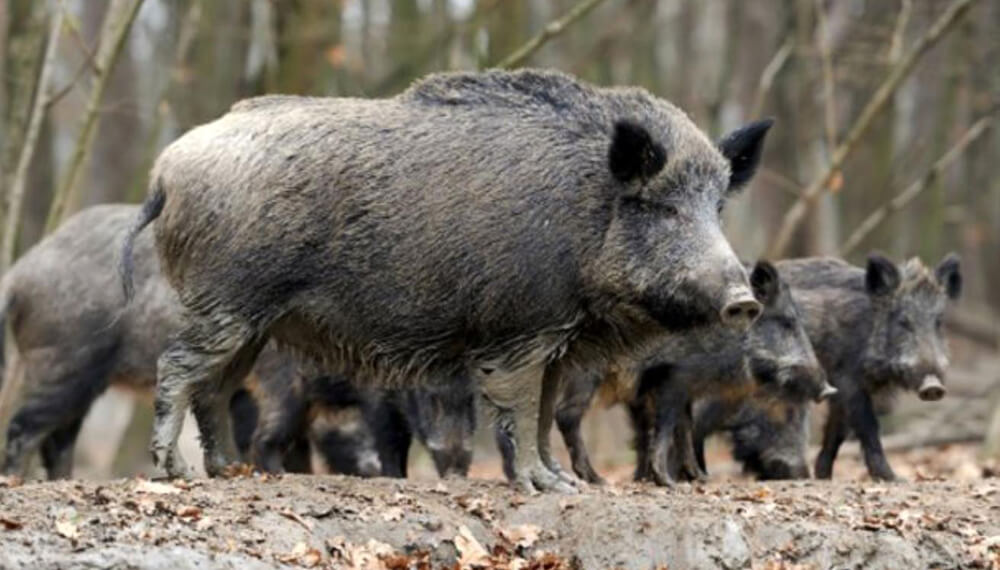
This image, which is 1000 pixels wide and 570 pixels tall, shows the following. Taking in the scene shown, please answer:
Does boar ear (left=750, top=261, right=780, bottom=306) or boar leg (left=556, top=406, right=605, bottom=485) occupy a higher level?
boar ear (left=750, top=261, right=780, bottom=306)

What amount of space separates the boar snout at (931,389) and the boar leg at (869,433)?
14.4 inches

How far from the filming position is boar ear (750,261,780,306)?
11.4 meters

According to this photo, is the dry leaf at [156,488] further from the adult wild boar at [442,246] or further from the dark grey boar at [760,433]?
the dark grey boar at [760,433]

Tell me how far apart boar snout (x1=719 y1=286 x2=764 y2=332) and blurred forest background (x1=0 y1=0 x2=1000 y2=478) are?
472 cm

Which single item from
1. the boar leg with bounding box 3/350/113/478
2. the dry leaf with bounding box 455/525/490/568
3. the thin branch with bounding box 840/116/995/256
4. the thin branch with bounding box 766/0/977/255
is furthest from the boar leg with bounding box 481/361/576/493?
the thin branch with bounding box 840/116/995/256

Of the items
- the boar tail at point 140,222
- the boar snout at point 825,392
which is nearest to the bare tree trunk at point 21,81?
the boar tail at point 140,222

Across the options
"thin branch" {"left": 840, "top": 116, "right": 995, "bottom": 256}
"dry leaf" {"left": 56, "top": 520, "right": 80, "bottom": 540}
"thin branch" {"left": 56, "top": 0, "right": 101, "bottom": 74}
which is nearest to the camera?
"dry leaf" {"left": 56, "top": 520, "right": 80, "bottom": 540}

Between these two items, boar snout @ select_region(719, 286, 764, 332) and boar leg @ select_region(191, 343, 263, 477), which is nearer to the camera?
boar snout @ select_region(719, 286, 764, 332)

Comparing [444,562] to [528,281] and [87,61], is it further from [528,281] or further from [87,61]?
[87,61]

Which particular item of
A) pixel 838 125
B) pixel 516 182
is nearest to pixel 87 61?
pixel 516 182

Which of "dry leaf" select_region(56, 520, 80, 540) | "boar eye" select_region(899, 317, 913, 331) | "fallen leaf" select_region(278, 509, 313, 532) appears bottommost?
"dry leaf" select_region(56, 520, 80, 540)

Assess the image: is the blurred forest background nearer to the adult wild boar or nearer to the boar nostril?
the adult wild boar

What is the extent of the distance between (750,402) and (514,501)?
3.15 metres

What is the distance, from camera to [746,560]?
8617 millimetres
